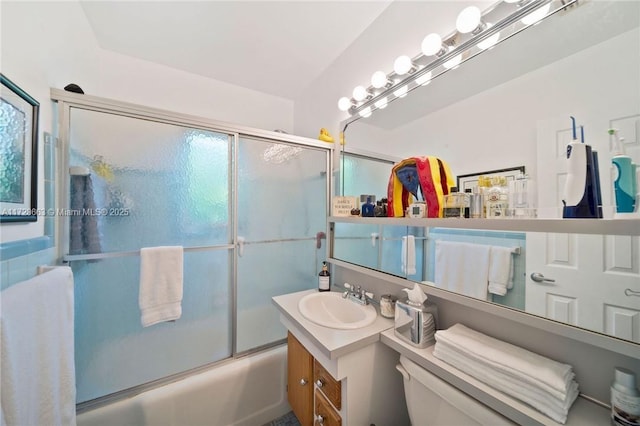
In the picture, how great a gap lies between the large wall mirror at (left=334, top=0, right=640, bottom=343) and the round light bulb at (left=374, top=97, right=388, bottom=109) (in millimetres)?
273

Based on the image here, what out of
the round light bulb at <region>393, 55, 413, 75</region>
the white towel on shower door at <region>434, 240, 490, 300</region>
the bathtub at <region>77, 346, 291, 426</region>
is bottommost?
the bathtub at <region>77, 346, 291, 426</region>

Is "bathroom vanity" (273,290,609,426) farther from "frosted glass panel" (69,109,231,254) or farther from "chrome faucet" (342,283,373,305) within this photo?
"frosted glass panel" (69,109,231,254)

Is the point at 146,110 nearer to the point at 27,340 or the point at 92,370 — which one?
the point at 27,340

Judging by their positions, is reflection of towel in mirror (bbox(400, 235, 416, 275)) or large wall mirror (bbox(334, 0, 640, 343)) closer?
large wall mirror (bbox(334, 0, 640, 343))

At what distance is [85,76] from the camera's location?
1.29 m

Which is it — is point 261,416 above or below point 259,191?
below

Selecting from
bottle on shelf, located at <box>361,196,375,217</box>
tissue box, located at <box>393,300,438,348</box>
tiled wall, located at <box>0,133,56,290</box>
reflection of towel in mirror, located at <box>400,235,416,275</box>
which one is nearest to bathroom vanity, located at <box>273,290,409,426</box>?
tissue box, located at <box>393,300,438,348</box>

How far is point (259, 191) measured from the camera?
1579mm

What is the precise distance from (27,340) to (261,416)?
4.19ft

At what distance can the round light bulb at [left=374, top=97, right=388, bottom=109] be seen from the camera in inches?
48.3

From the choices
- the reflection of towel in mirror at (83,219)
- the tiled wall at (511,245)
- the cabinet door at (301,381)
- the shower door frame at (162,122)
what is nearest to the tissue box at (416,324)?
the tiled wall at (511,245)

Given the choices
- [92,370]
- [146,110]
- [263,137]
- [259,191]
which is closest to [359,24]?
[263,137]

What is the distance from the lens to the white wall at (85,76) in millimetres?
729

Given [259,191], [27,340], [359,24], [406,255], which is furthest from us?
[259,191]
